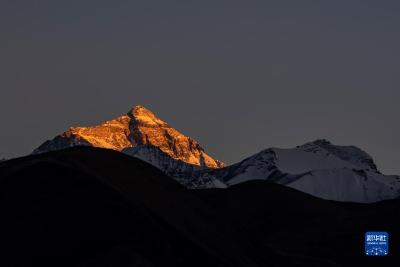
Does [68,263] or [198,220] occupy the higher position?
[198,220]

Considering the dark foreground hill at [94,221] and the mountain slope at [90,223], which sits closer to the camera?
the mountain slope at [90,223]

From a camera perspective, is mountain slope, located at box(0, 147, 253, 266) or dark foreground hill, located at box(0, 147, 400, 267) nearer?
mountain slope, located at box(0, 147, 253, 266)

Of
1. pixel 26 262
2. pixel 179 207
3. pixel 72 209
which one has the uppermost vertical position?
pixel 179 207

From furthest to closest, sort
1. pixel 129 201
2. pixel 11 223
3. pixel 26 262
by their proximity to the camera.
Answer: pixel 129 201
pixel 11 223
pixel 26 262

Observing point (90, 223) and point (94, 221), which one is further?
point (94, 221)

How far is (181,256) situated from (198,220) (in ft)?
115

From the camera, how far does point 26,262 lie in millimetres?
120312

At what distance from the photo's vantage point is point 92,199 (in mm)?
137625

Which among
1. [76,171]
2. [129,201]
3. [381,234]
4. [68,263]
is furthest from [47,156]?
[381,234]

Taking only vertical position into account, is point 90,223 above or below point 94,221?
below

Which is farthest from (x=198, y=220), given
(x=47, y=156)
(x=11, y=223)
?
(x=11, y=223)

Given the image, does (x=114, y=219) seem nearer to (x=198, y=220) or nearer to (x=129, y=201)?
(x=129, y=201)

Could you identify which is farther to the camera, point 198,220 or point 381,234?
point 198,220

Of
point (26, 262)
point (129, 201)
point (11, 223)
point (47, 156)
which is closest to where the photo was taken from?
point (26, 262)
